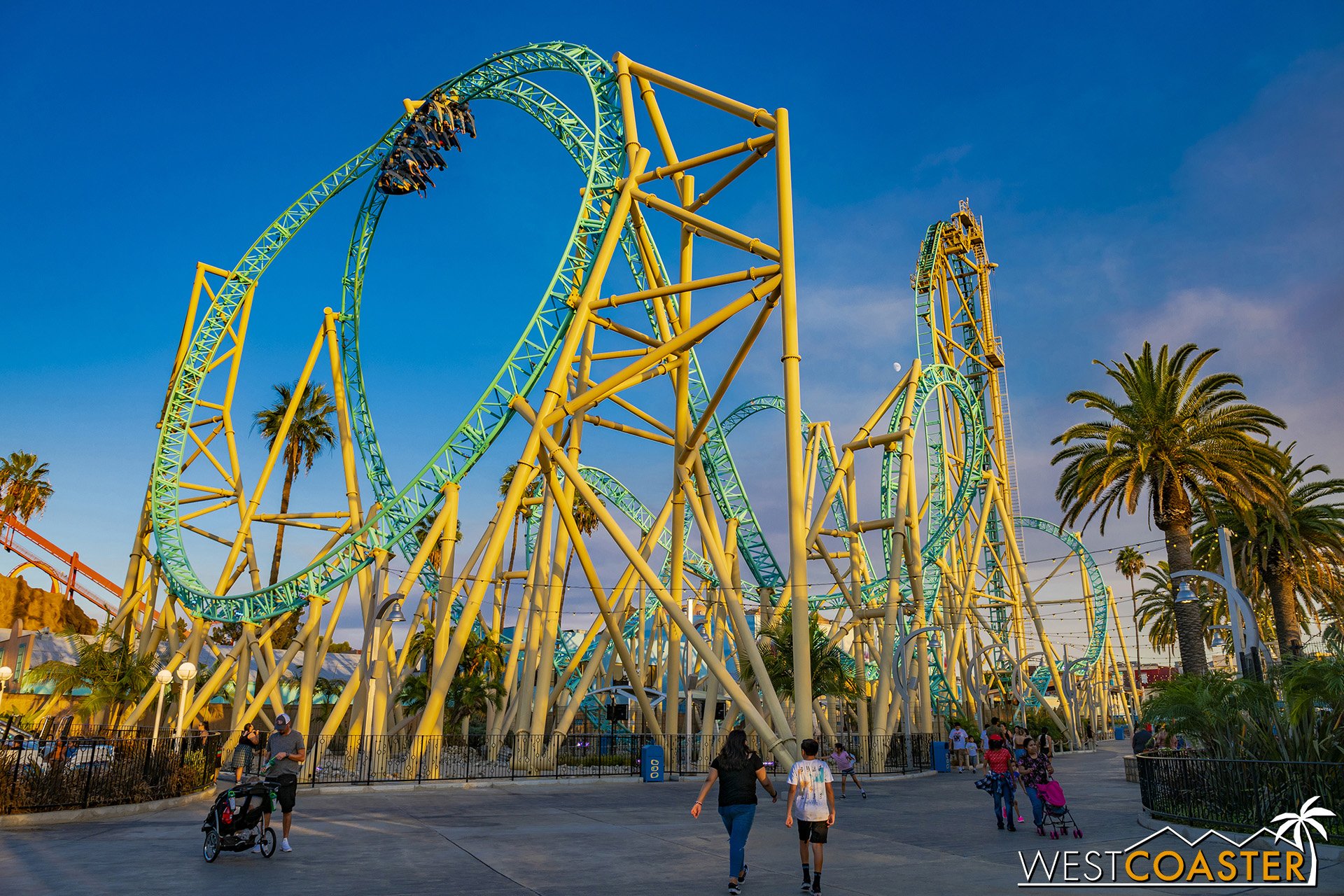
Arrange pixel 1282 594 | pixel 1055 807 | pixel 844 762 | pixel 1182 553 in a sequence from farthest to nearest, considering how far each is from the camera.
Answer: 1. pixel 1282 594
2. pixel 1182 553
3. pixel 844 762
4. pixel 1055 807

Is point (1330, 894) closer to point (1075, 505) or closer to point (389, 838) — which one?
point (389, 838)

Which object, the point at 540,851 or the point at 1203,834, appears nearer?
the point at 540,851

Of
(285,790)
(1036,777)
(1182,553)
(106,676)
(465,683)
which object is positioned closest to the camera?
(285,790)

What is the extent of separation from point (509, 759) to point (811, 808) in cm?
1584

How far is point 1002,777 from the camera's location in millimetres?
11781

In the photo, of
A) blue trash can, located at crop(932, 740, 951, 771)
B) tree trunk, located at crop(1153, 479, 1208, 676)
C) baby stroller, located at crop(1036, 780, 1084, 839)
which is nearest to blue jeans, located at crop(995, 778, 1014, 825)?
baby stroller, located at crop(1036, 780, 1084, 839)

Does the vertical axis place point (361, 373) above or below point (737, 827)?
above

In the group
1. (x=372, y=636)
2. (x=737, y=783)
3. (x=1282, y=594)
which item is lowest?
(x=737, y=783)

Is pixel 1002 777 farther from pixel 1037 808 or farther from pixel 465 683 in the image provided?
pixel 465 683

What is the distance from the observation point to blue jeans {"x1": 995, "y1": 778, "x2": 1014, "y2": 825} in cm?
1170

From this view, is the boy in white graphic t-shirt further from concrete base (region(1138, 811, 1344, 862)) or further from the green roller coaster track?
the green roller coaster track

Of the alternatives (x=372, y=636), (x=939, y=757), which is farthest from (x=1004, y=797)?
(x=939, y=757)

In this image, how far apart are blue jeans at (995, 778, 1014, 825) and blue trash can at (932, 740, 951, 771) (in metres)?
15.9

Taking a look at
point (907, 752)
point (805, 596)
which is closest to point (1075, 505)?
point (907, 752)
